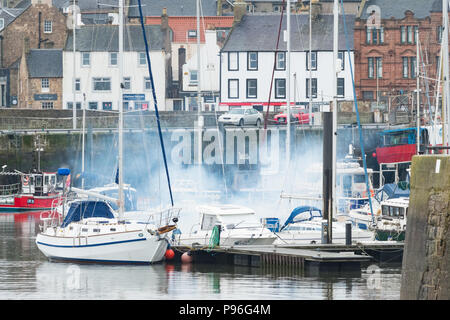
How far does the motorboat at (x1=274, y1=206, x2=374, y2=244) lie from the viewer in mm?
28328

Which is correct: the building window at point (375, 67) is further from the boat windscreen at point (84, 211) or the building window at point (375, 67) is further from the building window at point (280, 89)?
the boat windscreen at point (84, 211)

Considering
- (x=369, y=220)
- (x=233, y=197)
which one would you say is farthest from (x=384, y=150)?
(x=369, y=220)

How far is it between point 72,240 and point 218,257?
14.8 feet

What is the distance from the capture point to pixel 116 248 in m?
27.2

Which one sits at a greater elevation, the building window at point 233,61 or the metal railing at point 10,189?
the building window at point 233,61

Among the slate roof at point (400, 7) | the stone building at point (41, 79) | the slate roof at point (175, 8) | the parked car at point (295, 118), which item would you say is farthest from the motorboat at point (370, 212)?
the slate roof at point (175, 8)

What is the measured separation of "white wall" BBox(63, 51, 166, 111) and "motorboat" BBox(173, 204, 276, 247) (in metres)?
47.8

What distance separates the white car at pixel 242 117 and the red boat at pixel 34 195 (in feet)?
38.3

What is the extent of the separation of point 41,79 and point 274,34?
67.2ft

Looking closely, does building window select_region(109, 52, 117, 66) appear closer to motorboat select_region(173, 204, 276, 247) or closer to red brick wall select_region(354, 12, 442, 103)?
red brick wall select_region(354, 12, 442, 103)

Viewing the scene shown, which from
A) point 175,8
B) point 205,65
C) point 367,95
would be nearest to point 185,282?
point 367,95

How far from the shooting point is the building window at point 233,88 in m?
74.0
